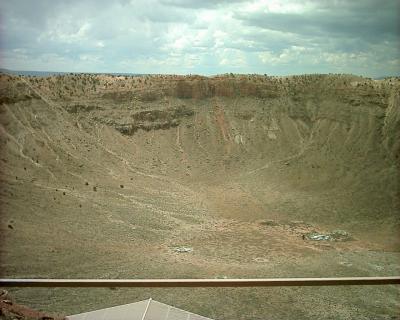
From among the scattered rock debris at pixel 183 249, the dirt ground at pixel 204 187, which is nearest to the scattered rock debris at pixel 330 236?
the dirt ground at pixel 204 187

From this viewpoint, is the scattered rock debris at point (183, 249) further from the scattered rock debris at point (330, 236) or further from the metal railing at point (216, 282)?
the metal railing at point (216, 282)

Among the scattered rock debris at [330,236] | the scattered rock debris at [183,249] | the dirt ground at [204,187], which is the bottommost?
the scattered rock debris at [330,236]

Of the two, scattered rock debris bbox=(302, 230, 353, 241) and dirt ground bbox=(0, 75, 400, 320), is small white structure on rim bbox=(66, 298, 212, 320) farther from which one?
scattered rock debris bbox=(302, 230, 353, 241)

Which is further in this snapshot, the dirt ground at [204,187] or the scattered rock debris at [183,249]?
the scattered rock debris at [183,249]

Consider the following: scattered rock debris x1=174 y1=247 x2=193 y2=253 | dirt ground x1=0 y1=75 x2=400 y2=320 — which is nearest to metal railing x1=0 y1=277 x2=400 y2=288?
dirt ground x1=0 y1=75 x2=400 y2=320

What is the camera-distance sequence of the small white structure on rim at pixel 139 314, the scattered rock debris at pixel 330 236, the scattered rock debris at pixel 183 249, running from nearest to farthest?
1. the small white structure on rim at pixel 139 314
2. the scattered rock debris at pixel 183 249
3. the scattered rock debris at pixel 330 236

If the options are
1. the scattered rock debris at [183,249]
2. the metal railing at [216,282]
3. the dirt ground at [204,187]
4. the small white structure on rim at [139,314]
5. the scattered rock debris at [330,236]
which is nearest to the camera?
the metal railing at [216,282]

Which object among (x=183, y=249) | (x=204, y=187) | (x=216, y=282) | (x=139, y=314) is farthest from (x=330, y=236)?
(x=216, y=282)

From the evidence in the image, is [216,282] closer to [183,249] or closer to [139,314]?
[139,314]

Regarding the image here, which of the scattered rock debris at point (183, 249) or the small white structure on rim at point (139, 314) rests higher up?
the small white structure on rim at point (139, 314)
